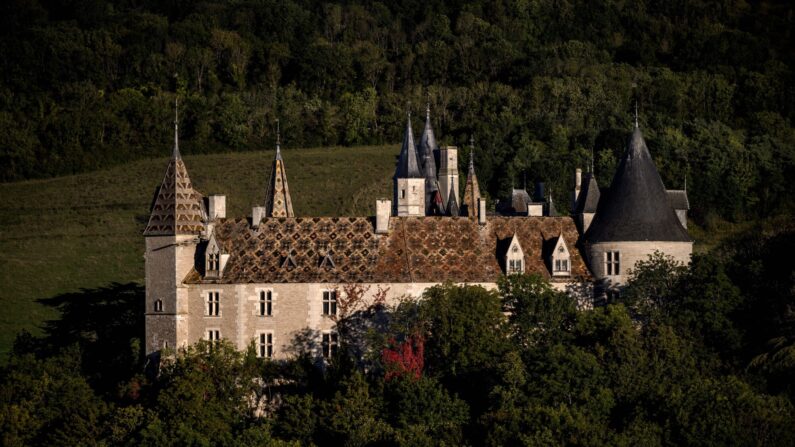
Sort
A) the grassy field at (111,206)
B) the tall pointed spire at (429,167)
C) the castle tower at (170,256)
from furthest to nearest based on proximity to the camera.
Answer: the grassy field at (111,206) → the tall pointed spire at (429,167) → the castle tower at (170,256)

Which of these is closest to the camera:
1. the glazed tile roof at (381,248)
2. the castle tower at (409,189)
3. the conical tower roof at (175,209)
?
the glazed tile roof at (381,248)

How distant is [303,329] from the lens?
205 feet

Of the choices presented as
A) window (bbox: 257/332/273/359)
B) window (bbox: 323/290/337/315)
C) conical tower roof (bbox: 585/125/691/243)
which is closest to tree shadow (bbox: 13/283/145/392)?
window (bbox: 257/332/273/359)

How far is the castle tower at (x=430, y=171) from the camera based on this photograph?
8206cm

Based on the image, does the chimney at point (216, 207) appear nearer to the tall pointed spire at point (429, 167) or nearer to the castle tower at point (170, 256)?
the castle tower at point (170, 256)

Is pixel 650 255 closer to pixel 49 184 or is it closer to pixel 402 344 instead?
pixel 402 344

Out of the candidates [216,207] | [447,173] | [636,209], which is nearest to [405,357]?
[636,209]

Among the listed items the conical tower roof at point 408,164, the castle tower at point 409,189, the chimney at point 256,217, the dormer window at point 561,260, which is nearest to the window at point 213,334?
the chimney at point 256,217

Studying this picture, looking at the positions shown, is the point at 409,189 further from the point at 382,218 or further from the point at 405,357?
the point at 405,357

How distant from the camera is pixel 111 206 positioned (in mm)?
99750

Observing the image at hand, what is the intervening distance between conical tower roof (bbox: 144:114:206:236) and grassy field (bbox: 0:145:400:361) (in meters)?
17.6

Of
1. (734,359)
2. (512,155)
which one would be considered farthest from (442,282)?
(512,155)

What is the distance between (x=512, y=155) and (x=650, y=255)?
45740 mm

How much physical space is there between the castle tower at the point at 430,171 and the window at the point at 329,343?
19.7m
